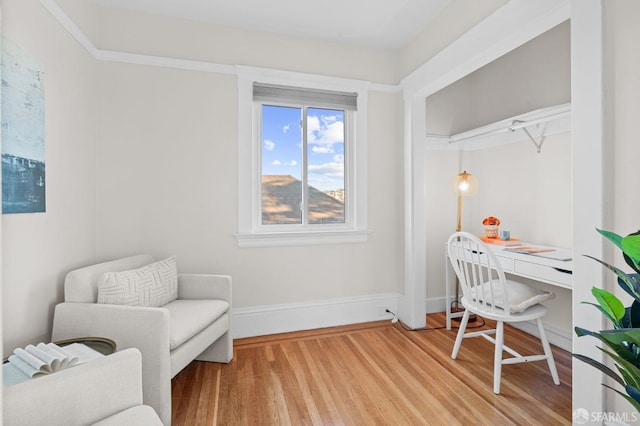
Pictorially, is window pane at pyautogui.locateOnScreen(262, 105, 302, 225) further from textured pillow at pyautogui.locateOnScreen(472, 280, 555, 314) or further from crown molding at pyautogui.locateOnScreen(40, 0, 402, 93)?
textured pillow at pyautogui.locateOnScreen(472, 280, 555, 314)

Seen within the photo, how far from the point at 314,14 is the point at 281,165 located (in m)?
1.26

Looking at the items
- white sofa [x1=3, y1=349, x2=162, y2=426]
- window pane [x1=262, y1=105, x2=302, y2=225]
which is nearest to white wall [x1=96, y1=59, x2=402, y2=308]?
window pane [x1=262, y1=105, x2=302, y2=225]

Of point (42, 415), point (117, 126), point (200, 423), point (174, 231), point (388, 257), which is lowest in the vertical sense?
point (200, 423)

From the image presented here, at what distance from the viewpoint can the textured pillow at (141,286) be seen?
183 cm

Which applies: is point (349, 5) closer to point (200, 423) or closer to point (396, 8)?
point (396, 8)

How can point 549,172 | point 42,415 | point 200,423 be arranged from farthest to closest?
point 549,172, point 200,423, point 42,415

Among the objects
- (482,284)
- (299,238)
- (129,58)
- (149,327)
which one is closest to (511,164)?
(482,284)

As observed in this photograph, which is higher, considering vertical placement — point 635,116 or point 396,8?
point 396,8

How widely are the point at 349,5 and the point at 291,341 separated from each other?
2727 mm

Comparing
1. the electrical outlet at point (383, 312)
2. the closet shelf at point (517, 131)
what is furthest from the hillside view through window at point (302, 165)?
the closet shelf at point (517, 131)

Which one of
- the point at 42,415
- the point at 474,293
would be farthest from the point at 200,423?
the point at 474,293

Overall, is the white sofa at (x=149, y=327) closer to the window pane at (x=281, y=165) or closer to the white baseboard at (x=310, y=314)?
the white baseboard at (x=310, y=314)

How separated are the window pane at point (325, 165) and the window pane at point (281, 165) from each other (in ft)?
0.36

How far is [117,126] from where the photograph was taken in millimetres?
2498
